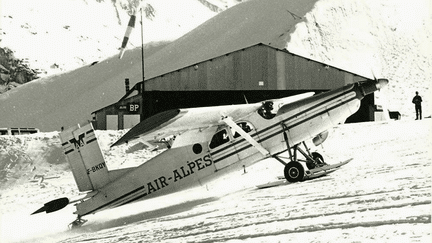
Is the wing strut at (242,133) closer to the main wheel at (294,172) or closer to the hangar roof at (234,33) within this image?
the main wheel at (294,172)

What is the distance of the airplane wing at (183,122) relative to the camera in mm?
11477

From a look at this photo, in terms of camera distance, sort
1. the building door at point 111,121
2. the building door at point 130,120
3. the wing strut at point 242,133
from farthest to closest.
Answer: the building door at point 111,121, the building door at point 130,120, the wing strut at point 242,133

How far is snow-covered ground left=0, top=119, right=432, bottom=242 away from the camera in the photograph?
736cm

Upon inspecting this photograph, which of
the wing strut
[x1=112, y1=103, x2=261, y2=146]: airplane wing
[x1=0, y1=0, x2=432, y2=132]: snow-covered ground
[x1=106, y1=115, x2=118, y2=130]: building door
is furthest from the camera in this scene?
[x1=0, y1=0, x2=432, y2=132]: snow-covered ground

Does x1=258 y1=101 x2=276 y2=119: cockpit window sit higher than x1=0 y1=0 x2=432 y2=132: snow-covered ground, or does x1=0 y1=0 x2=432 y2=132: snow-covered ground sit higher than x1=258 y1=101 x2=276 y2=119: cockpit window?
x1=0 y1=0 x2=432 y2=132: snow-covered ground

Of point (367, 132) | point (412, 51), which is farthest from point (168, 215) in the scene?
point (412, 51)

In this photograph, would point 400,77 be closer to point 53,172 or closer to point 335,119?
point 53,172

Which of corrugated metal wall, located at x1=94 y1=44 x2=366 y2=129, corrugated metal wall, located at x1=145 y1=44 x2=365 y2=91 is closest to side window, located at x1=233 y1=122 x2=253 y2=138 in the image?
corrugated metal wall, located at x1=94 y1=44 x2=366 y2=129

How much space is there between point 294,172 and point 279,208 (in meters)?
3.64

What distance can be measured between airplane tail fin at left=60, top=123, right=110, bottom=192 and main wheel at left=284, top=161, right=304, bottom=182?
4.06 m

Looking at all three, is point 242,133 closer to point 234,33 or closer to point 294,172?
point 294,172

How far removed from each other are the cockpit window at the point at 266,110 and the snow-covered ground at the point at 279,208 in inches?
67.3

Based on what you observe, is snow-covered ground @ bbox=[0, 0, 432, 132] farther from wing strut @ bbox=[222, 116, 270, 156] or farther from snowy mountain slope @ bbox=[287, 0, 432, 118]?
wing strut @ bbox=[222, 116, 270, 156]

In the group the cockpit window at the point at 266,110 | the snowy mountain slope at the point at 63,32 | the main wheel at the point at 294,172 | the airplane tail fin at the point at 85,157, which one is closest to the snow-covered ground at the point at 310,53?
the snowy mountain slope at the point at 63,32
